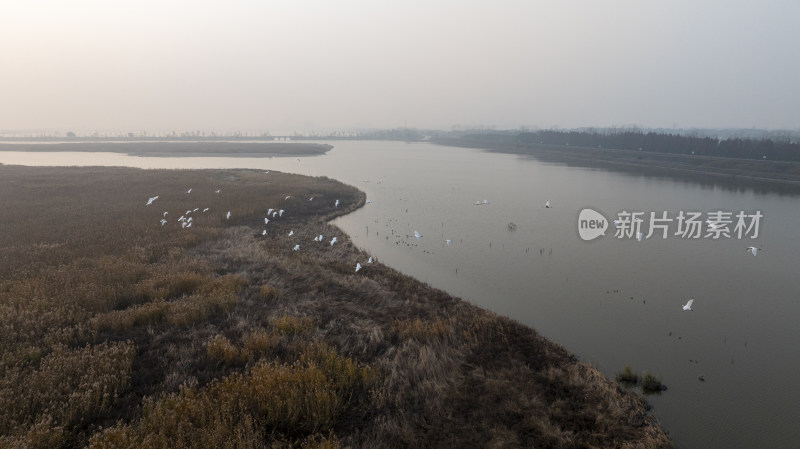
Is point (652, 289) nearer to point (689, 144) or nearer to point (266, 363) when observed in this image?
point (266, 363)

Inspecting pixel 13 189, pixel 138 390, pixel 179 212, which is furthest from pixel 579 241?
pixel 13 189

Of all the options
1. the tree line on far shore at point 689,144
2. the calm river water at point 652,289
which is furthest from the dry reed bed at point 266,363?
the tree line on far shore at point 689,144

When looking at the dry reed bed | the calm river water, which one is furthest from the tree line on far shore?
the dry reed bed

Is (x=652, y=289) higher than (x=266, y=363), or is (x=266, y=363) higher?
(x=266, y=363)

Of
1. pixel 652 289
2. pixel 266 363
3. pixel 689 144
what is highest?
pixel 689 144

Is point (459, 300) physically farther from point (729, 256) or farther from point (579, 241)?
point (729, 256)

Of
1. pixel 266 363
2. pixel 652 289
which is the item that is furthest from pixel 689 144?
pixel 266 363

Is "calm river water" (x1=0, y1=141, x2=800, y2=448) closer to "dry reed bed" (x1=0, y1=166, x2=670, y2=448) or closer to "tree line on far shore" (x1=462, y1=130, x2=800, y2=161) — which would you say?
"dry reed bed" (x1=0, y1=166, x2=670, y2=448)
